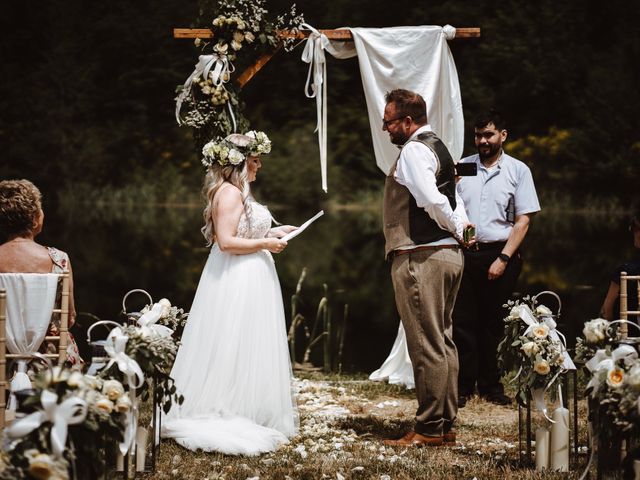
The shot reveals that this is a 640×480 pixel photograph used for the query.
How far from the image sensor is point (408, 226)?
4.54 m

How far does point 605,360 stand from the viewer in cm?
341

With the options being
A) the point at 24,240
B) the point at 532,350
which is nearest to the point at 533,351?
the point at 532,350

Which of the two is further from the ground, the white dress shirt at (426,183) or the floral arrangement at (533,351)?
the white dress shirt at (426,183)

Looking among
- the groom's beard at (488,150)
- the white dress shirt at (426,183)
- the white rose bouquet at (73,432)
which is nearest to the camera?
the white rose bouquet at (73,432)

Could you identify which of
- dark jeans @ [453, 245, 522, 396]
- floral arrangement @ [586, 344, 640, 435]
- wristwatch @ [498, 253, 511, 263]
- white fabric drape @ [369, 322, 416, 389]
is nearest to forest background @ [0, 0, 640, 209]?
white fabric drape @ [369, 322, 416, 389]

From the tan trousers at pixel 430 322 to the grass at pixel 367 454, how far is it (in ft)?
0.75

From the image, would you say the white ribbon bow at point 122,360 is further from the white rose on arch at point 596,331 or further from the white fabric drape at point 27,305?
the white rose on arch at point 596,331

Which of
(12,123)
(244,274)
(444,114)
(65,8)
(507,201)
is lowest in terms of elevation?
(244,274)

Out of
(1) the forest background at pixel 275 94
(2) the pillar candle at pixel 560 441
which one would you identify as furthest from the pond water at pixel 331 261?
(2) the pillar candle at pixel 560 441

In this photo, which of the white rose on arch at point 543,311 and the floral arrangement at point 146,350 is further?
the white rose on arch at point 543,311

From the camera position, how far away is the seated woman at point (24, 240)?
4.18 m

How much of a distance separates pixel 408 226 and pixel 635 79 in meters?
23.2

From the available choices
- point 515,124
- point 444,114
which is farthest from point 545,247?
point 444,114

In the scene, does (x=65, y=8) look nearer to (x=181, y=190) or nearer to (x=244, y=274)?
(x=181, y=190)
